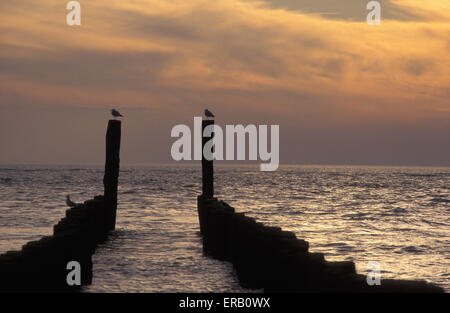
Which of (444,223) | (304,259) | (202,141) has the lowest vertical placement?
(444,223)

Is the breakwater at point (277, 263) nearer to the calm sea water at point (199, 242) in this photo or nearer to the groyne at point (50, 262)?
the calm sea water at point (199, 242)

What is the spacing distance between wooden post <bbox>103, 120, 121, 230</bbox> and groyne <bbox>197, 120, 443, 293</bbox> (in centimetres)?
451

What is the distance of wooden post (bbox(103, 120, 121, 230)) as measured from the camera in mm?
16375

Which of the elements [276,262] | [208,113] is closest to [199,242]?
[208,113]

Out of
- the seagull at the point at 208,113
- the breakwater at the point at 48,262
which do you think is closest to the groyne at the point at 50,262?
the breakwater at the point at 48,262

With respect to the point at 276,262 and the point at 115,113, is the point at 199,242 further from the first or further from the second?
the point at 276,262

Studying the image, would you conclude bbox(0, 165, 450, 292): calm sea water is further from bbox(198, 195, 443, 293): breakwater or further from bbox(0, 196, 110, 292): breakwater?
bbox(0, 196, 110, 292): breakwater

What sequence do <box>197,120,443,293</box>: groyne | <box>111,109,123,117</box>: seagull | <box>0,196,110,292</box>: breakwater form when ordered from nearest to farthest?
<box>197,120,443,293</box>: groyne → <box>0,196,110,292</box>: breakwater → <box>111,109,123,117</box>: seagull

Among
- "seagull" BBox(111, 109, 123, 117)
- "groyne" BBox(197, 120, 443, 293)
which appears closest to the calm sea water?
"groyne" BBox(197, 120, 443, 293)

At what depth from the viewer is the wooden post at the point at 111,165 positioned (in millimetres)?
16375
